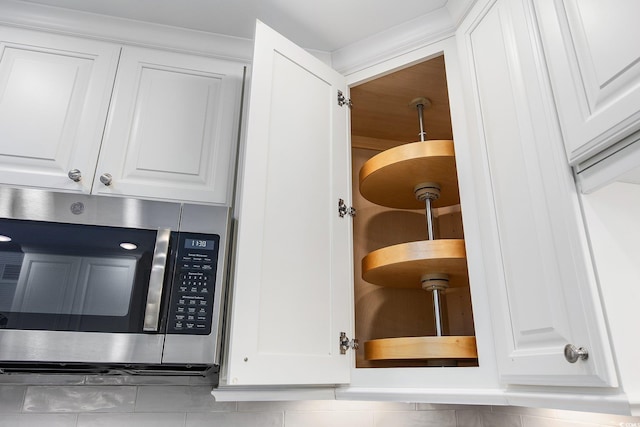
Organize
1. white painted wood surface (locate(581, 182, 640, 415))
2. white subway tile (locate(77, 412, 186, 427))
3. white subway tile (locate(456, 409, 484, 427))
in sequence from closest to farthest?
white painted wood surface (locate(581, 182, 640, 415))
white subway tile (locate(77, 412, 186, 427))
white subway tile (locate(456, 409, 484, 427))

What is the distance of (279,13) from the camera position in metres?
1.24

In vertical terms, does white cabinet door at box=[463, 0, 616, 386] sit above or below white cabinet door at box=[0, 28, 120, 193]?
below

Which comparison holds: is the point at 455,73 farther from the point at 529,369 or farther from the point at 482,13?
the point at 529,369

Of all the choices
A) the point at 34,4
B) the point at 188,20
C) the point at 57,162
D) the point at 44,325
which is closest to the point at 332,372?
the point at 44,325

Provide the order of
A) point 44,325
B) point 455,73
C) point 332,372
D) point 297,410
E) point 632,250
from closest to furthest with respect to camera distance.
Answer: point 632,250 → point 44,325 → point 332,372 → point 455,73 → point 297,410

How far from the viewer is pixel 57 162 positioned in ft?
3.64

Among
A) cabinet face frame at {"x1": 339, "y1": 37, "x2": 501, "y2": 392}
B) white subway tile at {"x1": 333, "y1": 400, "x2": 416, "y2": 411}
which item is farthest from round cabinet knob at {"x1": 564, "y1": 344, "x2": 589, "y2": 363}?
white subway tile at {"x1": 333, "y1": 400, "x2": 416, "y2": 411}

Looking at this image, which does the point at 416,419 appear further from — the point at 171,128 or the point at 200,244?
the point at 171,128

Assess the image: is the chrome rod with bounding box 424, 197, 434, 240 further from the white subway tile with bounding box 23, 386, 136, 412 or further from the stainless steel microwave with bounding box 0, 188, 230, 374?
the white subway tile with bounding box 23, 386, 136, 412

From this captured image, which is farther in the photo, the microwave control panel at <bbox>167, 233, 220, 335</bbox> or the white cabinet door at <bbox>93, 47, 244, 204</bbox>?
the white cabinet door at <bbox>93, 47, 244, 204</bbox>

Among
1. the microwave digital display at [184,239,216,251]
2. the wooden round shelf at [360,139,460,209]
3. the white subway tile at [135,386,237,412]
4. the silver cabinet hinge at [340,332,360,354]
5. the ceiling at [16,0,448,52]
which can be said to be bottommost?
the white subway tile at [135,386,237,412]

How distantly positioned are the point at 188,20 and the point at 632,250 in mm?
1244

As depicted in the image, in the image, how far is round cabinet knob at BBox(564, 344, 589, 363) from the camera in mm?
658

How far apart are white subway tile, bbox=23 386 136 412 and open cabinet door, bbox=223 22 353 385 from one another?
0.40 m
